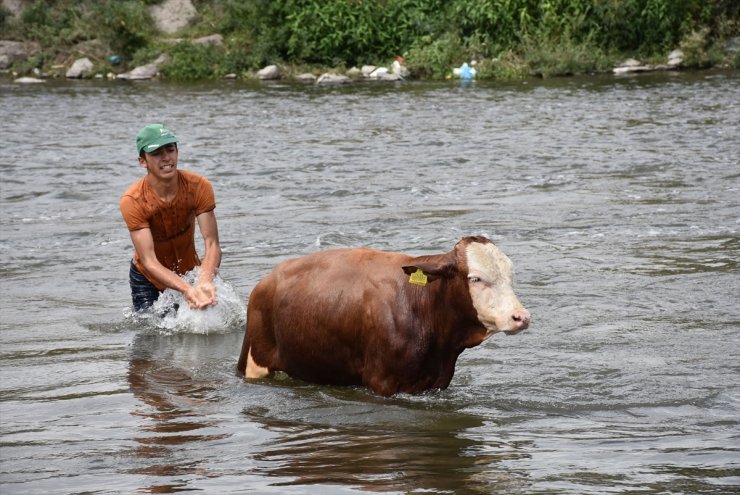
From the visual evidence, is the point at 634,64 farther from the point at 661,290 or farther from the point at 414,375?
the point at 414,375

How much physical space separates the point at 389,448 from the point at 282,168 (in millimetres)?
13851

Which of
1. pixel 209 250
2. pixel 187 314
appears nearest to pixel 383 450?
pixel 209 250

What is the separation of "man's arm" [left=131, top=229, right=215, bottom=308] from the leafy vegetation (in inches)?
1040

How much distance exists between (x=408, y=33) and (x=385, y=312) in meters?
32.0

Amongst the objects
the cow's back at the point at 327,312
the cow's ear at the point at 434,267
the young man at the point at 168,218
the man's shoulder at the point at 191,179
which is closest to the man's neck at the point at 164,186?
the young man at the point at 168,218

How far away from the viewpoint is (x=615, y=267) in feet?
39.3

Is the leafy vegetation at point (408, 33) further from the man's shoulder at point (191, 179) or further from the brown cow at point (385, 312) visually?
the brown cow at point (385, 312)

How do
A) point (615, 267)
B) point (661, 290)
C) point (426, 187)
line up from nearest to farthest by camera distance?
point (661, 290) → point (615, 267) → point (426, 187)

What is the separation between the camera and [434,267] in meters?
6.98

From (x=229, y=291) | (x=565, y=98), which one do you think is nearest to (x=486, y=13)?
(x=565, y=98)

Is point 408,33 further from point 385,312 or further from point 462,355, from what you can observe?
point 385,312

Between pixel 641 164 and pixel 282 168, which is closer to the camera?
pixel 641 164

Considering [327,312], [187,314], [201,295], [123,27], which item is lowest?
[187,314]

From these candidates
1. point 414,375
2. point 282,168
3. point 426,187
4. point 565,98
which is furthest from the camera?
point 565,98
